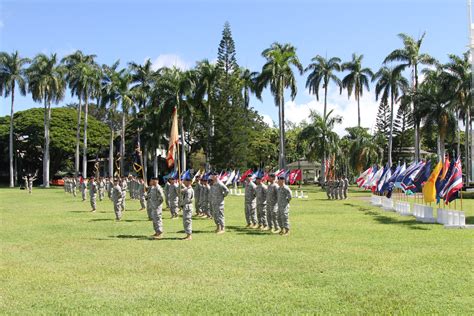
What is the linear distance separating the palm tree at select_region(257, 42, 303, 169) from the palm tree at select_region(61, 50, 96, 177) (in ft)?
69.7

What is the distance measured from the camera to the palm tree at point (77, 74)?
61.2 metres

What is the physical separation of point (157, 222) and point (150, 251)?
246 cm

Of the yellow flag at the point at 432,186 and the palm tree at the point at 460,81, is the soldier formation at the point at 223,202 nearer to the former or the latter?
the yellow flag at the point at 432,186

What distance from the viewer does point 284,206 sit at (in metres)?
15.0

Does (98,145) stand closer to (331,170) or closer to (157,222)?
(331,170)

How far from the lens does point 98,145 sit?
7025 cm

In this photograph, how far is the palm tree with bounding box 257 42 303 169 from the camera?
171ft

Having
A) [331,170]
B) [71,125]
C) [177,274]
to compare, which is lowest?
[177,274]

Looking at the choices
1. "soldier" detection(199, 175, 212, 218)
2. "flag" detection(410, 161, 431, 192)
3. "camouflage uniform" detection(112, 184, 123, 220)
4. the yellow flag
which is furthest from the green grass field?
"soldier" detection(199, 175, 212, 218)

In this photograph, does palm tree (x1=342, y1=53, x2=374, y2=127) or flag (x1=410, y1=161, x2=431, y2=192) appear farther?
palm tree (x1=342, y1=53, x2=374, y2=127)

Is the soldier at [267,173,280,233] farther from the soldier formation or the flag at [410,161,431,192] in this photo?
the flag at [410,161,431,192]

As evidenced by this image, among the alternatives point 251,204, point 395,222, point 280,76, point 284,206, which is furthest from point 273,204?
point 280,76

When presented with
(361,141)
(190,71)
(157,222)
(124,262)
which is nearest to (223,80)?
(190,71)

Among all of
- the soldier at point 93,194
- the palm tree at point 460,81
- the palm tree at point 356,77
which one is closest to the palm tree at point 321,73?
the palm tree at point 356,77
